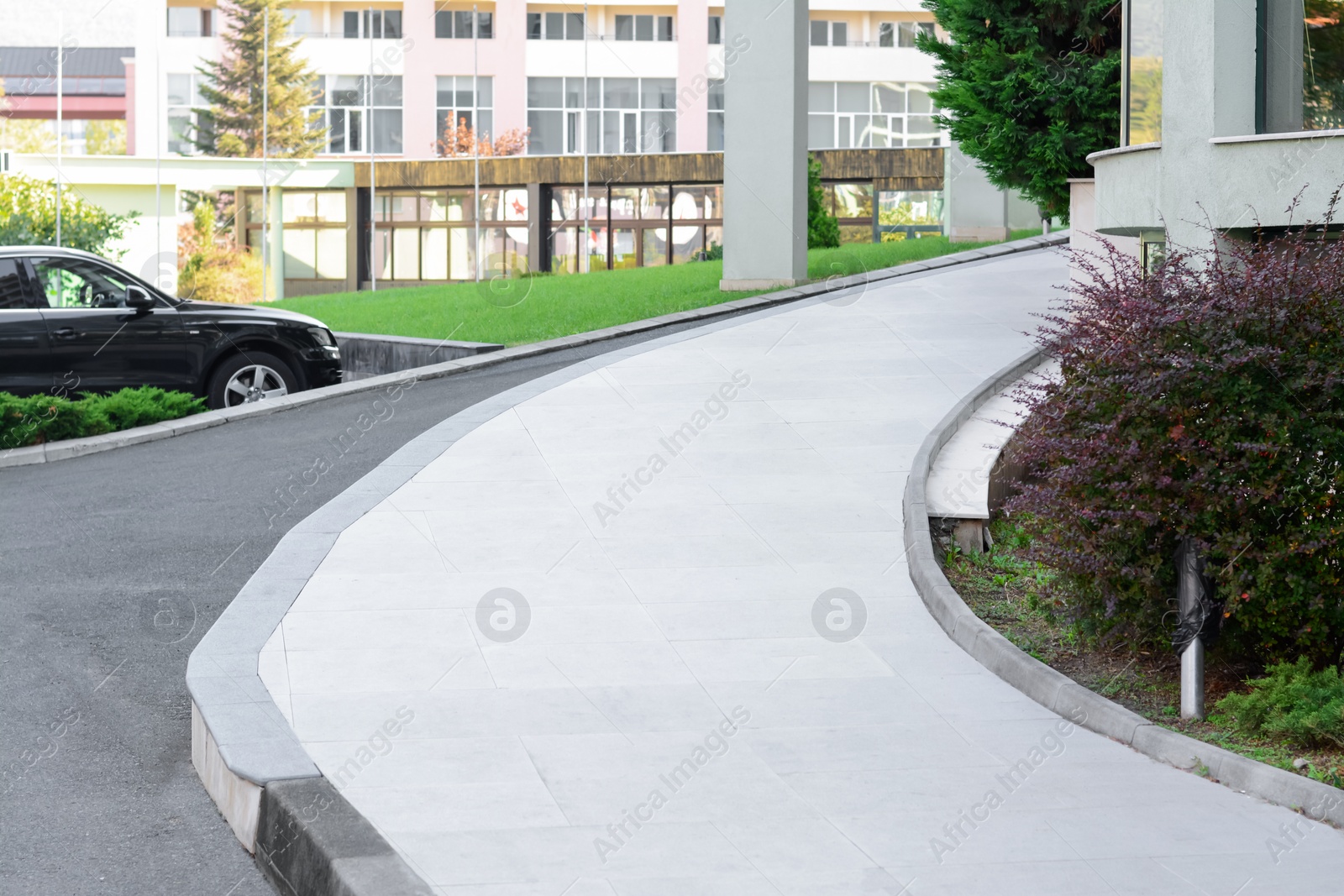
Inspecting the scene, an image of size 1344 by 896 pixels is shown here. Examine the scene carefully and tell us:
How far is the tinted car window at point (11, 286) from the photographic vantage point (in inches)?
551

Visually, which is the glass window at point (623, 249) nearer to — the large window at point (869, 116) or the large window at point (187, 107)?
the large window at point (869, 116)

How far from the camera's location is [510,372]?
16.1 m

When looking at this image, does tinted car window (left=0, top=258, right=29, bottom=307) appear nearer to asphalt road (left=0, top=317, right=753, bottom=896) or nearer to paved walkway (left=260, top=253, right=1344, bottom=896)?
asphalt road (left=0, top=317, right=753, bottom=896)

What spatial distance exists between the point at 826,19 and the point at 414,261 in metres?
21.8

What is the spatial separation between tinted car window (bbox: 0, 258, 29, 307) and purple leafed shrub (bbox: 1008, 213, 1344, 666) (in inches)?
426

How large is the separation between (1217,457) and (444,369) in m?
11.3

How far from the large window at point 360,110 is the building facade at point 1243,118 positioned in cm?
4984

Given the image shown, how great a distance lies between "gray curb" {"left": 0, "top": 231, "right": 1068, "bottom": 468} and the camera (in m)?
13.2

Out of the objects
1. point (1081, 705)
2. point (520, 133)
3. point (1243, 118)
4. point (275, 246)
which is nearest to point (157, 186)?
point (275, 246)

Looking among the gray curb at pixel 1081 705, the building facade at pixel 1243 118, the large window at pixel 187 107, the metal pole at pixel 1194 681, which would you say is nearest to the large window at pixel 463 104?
the large window at pixel 187 107

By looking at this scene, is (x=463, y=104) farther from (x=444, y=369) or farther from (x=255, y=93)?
(x=444, y=369)

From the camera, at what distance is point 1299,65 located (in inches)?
458

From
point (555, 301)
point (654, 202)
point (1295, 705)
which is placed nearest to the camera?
point (1295, 705)

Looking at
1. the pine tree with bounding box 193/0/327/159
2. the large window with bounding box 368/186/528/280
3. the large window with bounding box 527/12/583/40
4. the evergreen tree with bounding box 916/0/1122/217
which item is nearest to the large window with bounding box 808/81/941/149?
the large window with bounding box 527/12/583/40
